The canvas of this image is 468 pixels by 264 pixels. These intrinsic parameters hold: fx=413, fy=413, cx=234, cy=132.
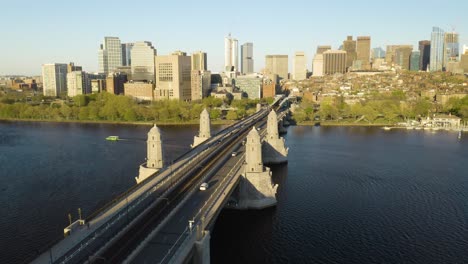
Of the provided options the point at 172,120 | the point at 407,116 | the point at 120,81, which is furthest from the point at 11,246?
the point at 120,81

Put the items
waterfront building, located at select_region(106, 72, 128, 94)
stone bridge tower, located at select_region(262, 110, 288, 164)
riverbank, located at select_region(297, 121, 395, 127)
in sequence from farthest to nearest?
waterfront building, located at select_region(106, 72, 128, 94), riverbank, located at select_region(297, 121, 395, 127), stone bridge tower, located at select_region(262, 110, 288, 164)

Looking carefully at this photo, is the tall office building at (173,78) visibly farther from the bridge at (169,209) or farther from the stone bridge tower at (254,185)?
the stone bridge tower at (254,185)

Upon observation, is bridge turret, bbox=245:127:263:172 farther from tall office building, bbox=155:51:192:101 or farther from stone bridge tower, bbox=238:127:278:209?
tall office building, bbox=155:51:192:101

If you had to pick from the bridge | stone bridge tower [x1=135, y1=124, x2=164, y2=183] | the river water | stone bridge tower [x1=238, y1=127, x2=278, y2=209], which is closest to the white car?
the bridge

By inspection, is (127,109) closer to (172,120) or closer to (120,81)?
(172,120)

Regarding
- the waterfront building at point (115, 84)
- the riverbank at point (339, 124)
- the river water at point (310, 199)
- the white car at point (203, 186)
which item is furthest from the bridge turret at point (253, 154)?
the waterfront building at point (115, 84)

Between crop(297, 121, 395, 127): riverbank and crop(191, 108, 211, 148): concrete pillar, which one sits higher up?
crop(191, 108, 211, 148): concrete pillar

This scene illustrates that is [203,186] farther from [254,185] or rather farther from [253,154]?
[253,154]

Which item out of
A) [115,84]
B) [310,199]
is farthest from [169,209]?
[115,84]
